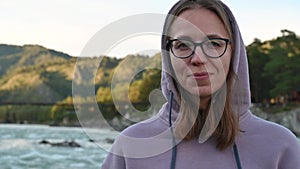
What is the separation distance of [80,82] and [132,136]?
8.2 inches

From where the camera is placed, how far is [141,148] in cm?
88

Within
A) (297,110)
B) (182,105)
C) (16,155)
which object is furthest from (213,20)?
(297,110)

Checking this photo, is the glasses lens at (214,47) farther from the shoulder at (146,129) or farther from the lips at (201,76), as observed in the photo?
the shoulder at (146,129)

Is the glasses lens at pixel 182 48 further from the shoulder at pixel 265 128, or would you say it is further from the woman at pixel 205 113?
the shoulder at pixel 265 128

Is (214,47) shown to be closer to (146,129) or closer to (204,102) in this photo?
(204,102)

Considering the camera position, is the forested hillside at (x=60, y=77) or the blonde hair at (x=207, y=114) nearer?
the blonde hair at (x=207, y=114)

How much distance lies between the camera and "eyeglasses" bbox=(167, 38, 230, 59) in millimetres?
798

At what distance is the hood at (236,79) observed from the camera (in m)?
0.84

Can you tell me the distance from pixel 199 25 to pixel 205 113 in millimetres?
145

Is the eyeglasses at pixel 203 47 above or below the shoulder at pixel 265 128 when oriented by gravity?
above

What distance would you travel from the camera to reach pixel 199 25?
0.81 metres

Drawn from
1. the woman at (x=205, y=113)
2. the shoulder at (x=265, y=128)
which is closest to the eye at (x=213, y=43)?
the woman at (x=205, y=113)

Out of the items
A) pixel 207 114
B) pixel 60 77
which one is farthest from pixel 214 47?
pixel 60 77

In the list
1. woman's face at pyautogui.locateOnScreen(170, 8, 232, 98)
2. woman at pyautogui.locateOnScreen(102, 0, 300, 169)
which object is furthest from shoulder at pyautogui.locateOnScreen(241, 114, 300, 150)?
woman's face at pyautogui.locateOnScreen(170, 8, 232, 98)
